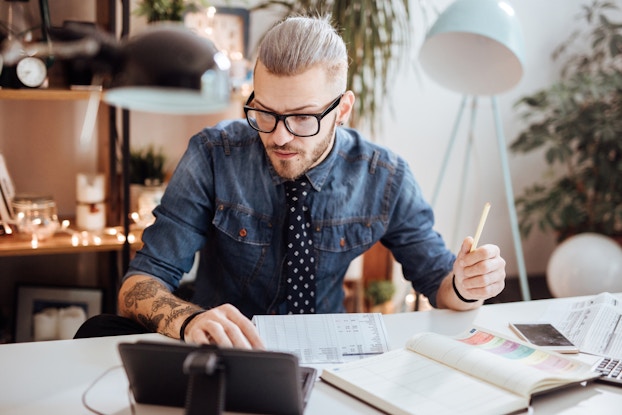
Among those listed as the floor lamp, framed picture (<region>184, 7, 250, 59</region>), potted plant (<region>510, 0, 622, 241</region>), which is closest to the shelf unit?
framed picture (<region>184, 7, 250, 59</region>)

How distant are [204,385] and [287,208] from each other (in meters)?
0.86

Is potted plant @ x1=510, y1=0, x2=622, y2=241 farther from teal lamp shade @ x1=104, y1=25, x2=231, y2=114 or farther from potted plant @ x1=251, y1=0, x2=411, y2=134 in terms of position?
teal lamp shade @ x1=104, y1=25, x2=231, y2=114

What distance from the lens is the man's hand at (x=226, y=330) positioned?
1.19 metres

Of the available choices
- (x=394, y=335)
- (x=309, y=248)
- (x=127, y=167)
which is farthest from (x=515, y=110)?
(x=394, y=335)

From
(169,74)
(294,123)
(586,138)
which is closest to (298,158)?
(294,123)

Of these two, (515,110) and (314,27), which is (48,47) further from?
(515,110)

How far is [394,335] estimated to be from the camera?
1.42 m

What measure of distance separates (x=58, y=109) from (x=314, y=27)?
4.63ft

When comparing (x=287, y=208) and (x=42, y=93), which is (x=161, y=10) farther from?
(x=287, y=208)

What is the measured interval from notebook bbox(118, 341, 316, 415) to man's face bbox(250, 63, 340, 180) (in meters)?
0.68

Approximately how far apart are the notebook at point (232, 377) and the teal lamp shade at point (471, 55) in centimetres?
158

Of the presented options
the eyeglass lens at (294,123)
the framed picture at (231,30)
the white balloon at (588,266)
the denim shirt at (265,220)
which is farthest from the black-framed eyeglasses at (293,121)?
the white balloon at (588,266)

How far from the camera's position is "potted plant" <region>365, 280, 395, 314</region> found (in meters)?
3.22

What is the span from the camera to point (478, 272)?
Result: 1527 millimetres
